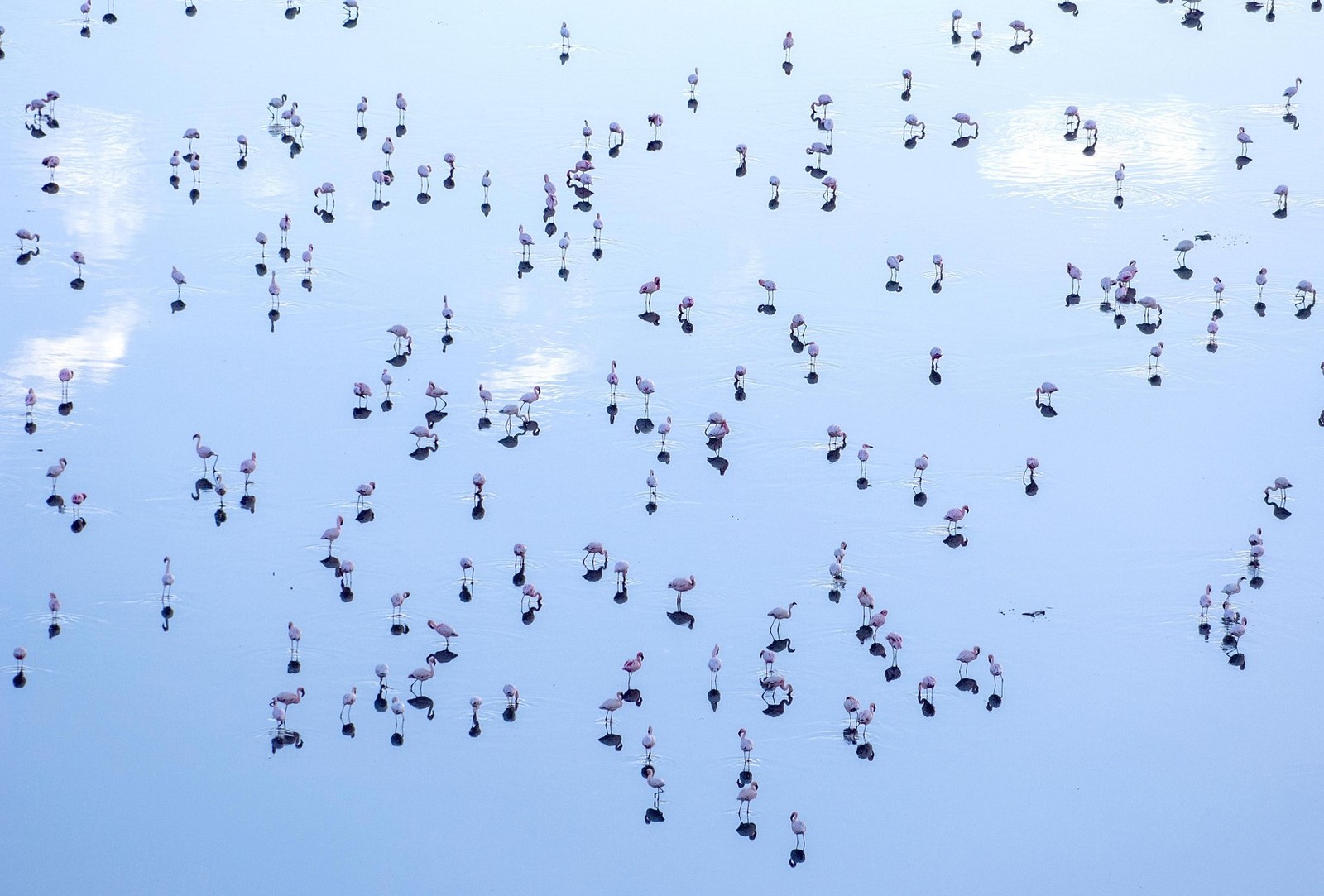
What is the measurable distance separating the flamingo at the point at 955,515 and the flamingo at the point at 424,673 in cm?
361

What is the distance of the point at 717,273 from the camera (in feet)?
48.1

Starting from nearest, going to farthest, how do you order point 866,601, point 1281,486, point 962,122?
point 866,601
point 1281,486
point 962,122

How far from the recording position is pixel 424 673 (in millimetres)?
11859

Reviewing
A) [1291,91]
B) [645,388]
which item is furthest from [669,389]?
[1291,91]

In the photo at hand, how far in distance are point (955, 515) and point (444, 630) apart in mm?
3529

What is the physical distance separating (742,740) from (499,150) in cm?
631

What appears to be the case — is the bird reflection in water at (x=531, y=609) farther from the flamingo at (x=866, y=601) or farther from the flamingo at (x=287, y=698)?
the flamingo at (x=866, y=601)

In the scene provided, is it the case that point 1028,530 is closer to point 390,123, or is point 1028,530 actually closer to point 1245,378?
point 1245,378

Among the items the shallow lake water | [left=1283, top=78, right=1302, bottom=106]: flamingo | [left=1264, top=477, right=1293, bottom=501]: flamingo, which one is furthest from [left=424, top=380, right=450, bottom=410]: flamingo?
[left=1283, top=78, right=1302, bottom=106]: flamingo

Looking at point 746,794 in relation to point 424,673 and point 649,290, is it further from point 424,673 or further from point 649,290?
point 649,290

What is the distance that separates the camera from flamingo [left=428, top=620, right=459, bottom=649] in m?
12.1

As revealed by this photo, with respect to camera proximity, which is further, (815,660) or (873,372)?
(873,372)

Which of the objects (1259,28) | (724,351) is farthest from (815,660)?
(1259,28)

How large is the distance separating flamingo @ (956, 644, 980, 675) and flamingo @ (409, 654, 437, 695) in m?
3.37
